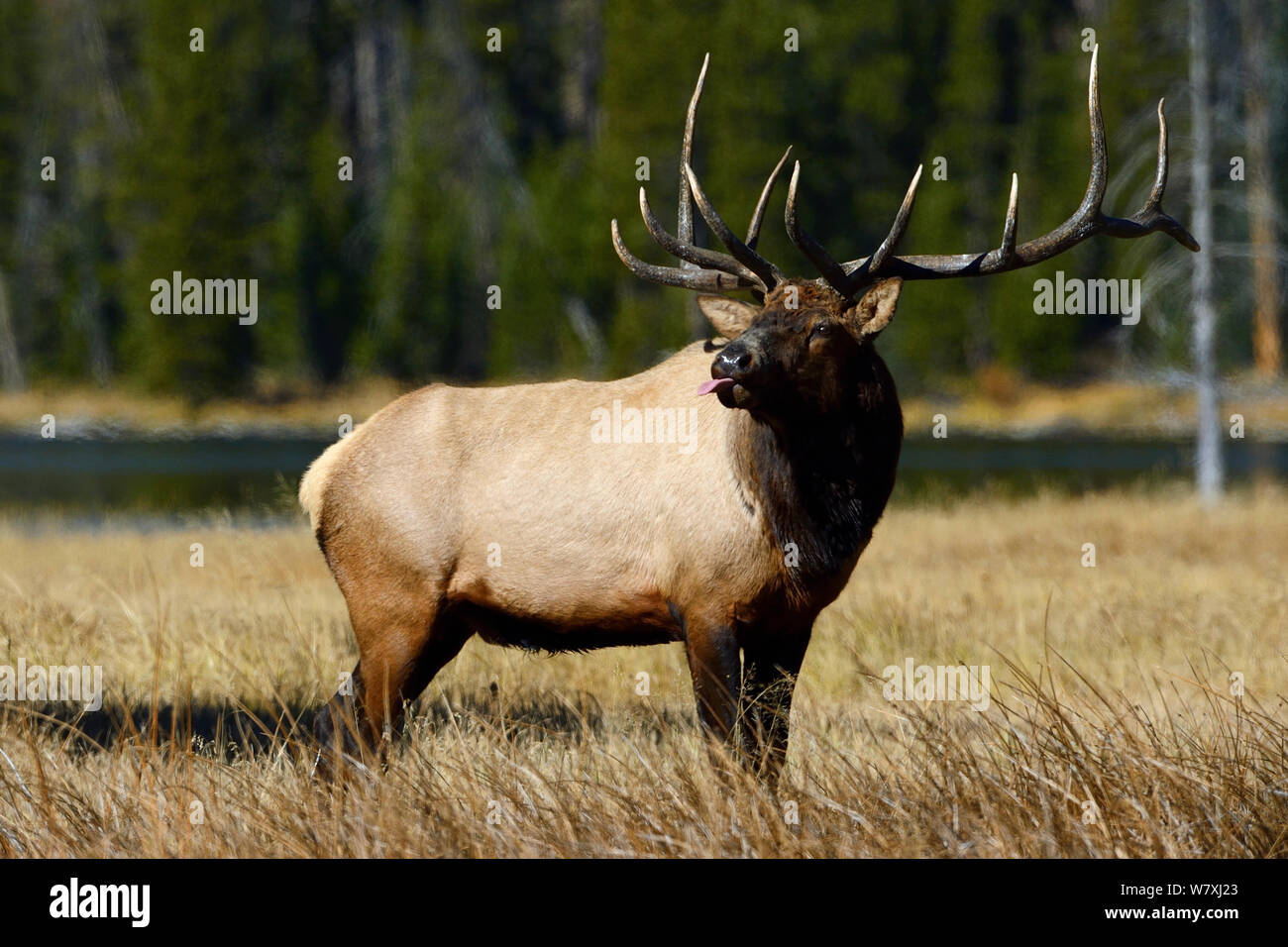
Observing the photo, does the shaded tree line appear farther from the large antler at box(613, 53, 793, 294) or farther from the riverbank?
the large antler at box(613, 53, 793, 294)

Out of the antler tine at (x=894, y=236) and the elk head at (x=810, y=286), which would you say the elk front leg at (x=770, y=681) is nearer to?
the elk head at (x=810, y=286)

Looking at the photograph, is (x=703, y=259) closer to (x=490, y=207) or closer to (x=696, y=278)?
(x=696, y=278)

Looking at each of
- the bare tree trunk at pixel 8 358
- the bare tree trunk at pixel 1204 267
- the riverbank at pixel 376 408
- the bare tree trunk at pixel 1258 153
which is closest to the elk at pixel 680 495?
the bare tree trunk at pixel 1204 267

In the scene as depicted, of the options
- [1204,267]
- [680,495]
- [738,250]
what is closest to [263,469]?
[1204,267]

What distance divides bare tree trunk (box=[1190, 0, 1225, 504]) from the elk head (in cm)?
1019

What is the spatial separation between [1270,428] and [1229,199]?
1817cm

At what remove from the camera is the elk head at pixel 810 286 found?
5336 millimetres

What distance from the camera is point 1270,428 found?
109 feet

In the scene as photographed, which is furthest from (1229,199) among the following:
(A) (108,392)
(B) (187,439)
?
(A) (108,392)

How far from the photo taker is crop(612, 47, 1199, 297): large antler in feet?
18.7

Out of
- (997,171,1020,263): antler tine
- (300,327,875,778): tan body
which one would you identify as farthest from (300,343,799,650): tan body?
(997,171,1020,263): antler tine

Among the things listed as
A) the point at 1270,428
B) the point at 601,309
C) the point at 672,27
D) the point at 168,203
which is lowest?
the point at 1270,428

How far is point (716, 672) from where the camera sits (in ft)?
18.0
